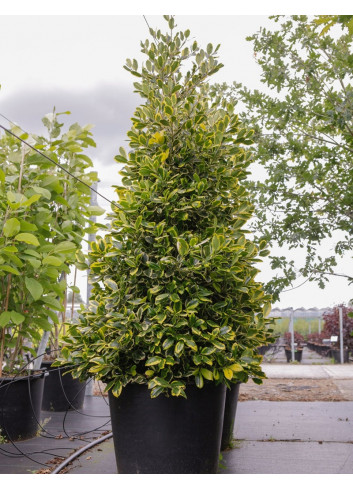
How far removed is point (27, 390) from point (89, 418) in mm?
1116

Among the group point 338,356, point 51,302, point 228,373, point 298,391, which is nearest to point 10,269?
point 51,302

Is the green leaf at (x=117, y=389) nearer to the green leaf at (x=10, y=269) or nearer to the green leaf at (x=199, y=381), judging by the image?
the green leaf at (x=199, y=381)

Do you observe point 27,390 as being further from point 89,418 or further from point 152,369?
point 152,369

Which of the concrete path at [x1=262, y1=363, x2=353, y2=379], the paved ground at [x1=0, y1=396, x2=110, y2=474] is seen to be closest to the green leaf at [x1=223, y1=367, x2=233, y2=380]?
the paved ground at [x1=0, y1=396, x2=110, y2=474]

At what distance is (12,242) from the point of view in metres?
3.20

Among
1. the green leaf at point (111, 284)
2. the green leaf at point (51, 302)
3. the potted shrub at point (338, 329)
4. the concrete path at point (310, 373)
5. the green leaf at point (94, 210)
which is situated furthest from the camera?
the potted shrub at point (338, 329)

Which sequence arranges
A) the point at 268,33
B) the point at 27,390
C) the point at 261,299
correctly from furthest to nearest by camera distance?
the point at 268,33
the point at 27,390
the point at 261,299

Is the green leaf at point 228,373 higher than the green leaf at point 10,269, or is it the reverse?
the green leaf at point 10,269

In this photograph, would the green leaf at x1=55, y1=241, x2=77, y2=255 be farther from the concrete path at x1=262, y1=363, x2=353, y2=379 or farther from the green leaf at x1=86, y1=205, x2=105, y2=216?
the concrete path at x1=262, y1=363, x2=353, y2=379

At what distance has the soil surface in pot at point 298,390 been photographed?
611 cm

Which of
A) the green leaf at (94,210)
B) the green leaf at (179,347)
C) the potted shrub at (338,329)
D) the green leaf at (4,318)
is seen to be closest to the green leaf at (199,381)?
the green leaf at (179,347)

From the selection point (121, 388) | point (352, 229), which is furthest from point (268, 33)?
point (121, 388)

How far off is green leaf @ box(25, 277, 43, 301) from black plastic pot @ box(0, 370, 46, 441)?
648 mm

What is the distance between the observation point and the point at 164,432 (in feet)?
8.02
